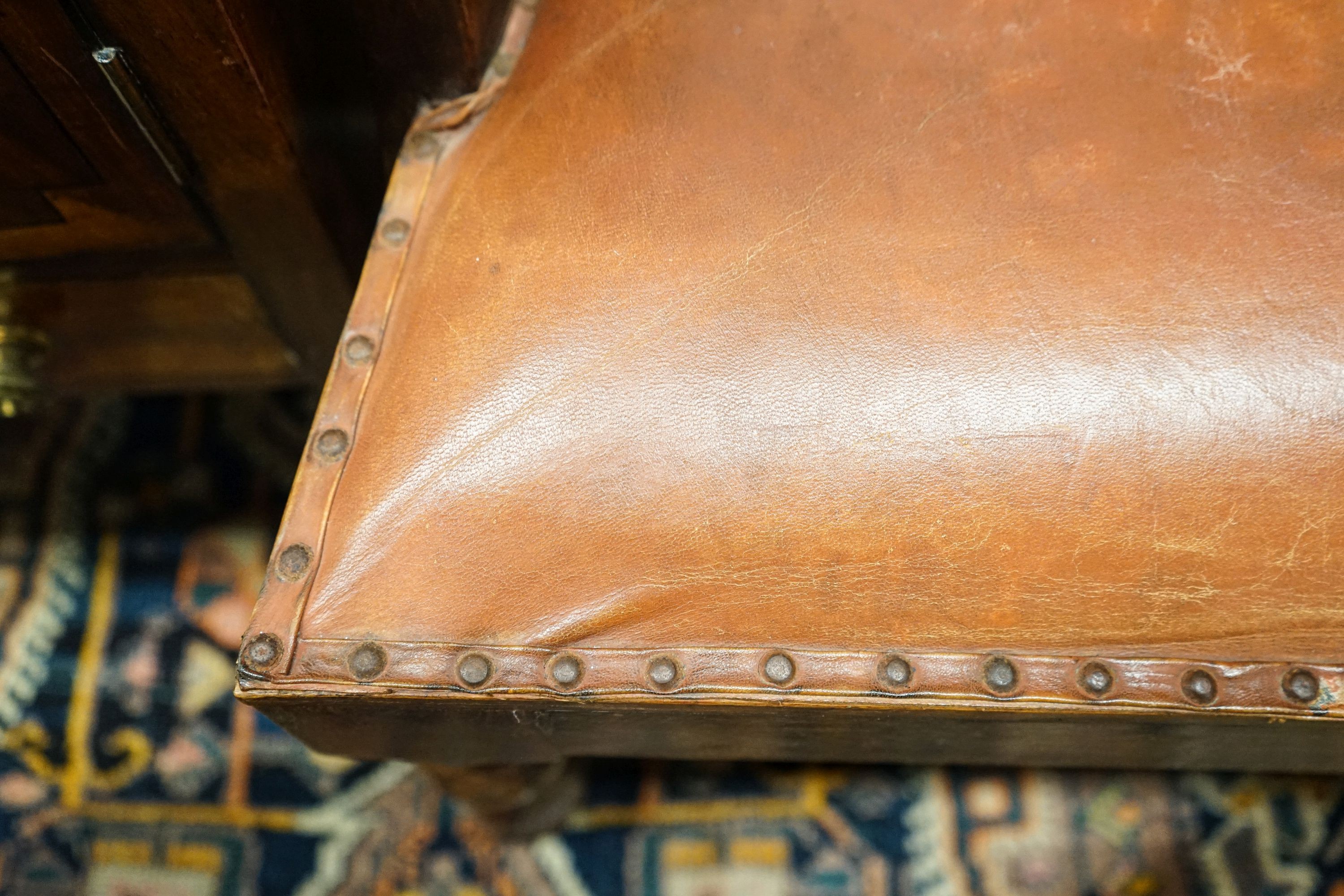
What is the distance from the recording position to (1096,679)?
441 millimetres

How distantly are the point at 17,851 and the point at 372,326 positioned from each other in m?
0.73

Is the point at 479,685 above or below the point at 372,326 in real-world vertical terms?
below

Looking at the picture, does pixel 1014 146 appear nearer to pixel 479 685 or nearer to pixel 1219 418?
pixel 1219 418

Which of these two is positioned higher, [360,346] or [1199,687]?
[360,346]

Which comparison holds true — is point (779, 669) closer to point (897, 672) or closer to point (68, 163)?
point (897, 672)

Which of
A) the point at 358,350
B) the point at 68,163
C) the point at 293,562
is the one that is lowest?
the point at 293,562

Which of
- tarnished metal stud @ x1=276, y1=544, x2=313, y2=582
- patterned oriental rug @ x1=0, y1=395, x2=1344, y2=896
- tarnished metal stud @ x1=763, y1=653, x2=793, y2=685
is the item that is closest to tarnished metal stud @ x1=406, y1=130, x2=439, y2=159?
tarnished metal stud @ x1=276, y1=544, x2=313, y2=582

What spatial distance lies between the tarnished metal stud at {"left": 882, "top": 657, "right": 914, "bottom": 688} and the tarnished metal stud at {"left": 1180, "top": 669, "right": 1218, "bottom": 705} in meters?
0.13

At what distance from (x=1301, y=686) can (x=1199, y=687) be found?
5cm

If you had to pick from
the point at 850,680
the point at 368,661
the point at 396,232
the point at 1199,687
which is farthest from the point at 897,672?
the point at 396,232

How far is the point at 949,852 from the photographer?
2.77ft

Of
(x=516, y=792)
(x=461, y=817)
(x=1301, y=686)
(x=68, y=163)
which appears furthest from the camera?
(x=461, y=817)

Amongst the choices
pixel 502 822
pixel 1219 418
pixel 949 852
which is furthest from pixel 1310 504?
pixel 502 822

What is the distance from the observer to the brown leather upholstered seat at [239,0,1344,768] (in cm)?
44
